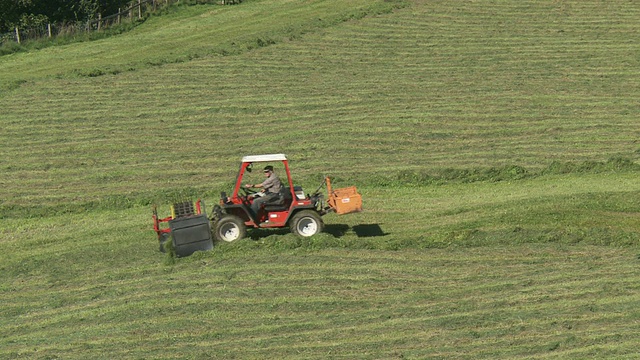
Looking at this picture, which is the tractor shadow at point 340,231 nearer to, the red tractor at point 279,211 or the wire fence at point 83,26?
the red tractor at point 279,211

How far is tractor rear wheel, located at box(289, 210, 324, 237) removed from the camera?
18750 millimetres

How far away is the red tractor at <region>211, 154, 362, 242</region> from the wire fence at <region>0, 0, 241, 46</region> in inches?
1005

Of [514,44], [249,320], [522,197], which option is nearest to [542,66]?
[514,44]

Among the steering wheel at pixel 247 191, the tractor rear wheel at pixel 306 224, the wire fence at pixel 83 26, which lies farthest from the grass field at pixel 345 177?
the wire fence at pixel 83 26

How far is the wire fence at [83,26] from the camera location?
135 ft

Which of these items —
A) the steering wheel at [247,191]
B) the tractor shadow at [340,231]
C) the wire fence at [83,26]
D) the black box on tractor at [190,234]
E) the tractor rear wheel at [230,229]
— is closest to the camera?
the black box on tractor at [190,234]

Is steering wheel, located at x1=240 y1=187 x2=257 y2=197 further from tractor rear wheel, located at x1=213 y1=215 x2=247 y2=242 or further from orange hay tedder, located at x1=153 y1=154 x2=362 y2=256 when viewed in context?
tractor rear wheel, located at x1=213 y1=215 x2=247 y2=242

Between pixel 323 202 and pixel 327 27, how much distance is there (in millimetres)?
20178

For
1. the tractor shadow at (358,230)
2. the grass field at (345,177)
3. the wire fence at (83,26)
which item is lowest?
the tractor shadow at (358,230)

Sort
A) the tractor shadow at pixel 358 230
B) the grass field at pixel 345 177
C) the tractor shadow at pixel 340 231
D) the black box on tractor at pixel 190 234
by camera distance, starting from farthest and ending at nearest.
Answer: the tractor shadow at pixel 358 230 → the tractor shadow at pixel 340 231 → the black box on tractor at pixel 190 234 → the grass field at pixel 345 177

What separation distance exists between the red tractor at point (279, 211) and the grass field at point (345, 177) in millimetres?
522

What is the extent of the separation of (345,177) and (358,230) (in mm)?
4335

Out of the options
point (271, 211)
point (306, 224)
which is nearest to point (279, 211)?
point (271, 211)

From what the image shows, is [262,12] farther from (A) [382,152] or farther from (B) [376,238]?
(B) [376,238]
